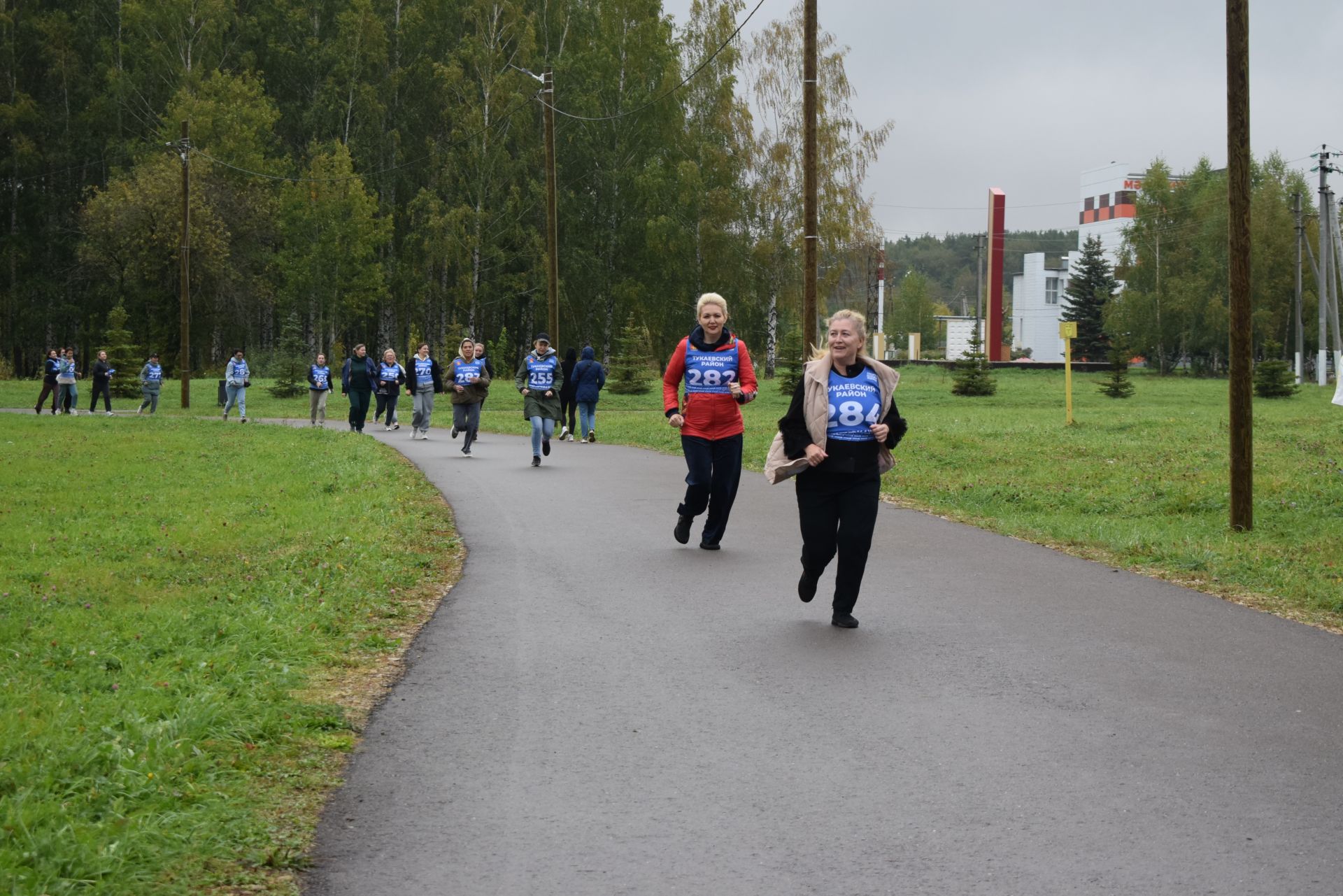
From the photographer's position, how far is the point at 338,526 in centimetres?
1271

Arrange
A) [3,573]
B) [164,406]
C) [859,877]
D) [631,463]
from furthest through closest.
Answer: [164,406] → [631,463] → [3,573] → [859,877]

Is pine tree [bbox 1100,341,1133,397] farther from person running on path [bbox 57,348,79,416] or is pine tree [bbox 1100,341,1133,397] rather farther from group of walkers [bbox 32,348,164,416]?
person running on path [bbox 57,348,79,416]

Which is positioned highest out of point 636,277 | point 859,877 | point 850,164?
point 850,164

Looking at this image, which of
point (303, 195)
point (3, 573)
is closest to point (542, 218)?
point (303, 195)

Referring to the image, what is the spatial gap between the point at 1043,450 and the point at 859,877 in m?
19.2

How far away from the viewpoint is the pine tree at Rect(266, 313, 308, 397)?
46.0 meters

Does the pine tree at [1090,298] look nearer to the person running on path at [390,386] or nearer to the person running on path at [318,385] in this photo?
the person running on path at [390,386]

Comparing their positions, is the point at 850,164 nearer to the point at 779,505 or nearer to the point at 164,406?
the point at 164,406

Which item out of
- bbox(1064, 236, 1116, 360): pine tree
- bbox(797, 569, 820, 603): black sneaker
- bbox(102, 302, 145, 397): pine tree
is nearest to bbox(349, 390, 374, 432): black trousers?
bbox(797, 569, 820, 603): black sneaker

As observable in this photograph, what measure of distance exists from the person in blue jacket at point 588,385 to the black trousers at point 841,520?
1622 centimetres

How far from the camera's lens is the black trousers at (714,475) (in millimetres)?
11195

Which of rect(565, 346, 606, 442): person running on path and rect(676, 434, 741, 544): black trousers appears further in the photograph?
rect(565, 346, 606, 442): person running on path

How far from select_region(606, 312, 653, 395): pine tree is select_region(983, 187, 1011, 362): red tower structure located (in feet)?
116

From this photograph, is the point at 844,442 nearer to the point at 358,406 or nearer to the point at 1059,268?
the point at 358,406
